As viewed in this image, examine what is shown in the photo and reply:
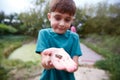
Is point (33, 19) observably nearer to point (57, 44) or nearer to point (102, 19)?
point (102, 19)

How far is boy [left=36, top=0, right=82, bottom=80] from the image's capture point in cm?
126

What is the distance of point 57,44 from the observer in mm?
1287

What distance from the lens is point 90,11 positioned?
7.11 m

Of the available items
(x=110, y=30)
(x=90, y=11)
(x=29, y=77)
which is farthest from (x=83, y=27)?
(x=29, y=77)

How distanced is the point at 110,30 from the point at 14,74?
135 inches

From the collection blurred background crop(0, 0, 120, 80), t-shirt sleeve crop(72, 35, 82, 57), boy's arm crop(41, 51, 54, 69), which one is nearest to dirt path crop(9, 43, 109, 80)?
blurred background crop(0, 0, 120, 80)

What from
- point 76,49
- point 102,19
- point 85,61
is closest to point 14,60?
point 85,61

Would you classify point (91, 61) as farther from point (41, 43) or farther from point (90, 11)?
point (41, 43)

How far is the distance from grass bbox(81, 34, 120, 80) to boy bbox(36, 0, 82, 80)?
4.15 m

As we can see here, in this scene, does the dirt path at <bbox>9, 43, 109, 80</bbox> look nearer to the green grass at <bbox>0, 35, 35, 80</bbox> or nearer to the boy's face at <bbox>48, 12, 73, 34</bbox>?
the green grass at <bbox>0, 35, 35, 80</bbox>

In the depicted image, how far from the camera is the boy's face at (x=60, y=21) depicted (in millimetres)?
1257

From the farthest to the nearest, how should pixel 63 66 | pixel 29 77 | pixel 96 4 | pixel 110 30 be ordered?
pixel 110 30
pixel 96 4
pixel 29 77
pixel 63 66

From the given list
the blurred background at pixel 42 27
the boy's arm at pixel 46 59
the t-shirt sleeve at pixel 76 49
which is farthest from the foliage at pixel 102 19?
the boy's arm at pixel 46 59

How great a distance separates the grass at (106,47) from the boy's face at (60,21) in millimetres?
4217
